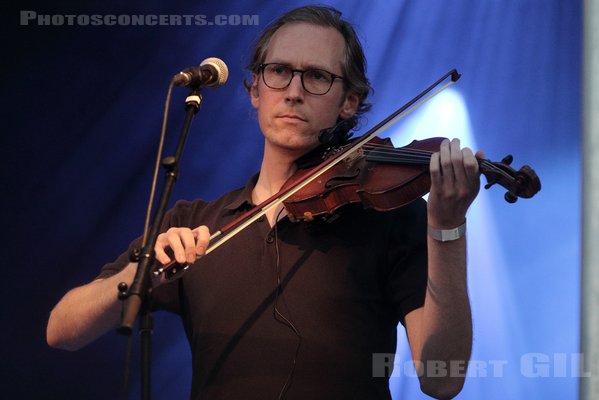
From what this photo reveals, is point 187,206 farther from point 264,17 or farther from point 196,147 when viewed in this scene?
point 264,17

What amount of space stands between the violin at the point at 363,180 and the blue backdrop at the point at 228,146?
1.00m

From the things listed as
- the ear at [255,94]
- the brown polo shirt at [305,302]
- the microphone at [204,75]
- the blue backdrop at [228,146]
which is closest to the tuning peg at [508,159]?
the brown polo shirt at [305,302]

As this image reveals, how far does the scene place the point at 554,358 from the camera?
9.10ft

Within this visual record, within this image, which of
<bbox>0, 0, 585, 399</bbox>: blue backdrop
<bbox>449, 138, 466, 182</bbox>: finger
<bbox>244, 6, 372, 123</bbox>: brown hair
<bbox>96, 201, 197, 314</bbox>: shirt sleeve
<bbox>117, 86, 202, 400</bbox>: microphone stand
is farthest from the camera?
<bbox>0, 0, 585, 399</bbox>: blue backdrop

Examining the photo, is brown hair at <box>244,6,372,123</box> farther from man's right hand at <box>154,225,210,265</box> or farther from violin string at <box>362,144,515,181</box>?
man's right hand at <box>154,225,210,265</box>

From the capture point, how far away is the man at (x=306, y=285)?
68.9 inches

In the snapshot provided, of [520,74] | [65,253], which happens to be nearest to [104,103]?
[65,253]

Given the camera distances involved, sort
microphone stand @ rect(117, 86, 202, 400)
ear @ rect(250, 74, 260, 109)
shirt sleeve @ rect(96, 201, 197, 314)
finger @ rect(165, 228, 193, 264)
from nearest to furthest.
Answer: microphone stand @ rect(117, 86, 202, 400) → finger @ rect(165, 228, 193, 264) → shirt sleeve @ rect(96, 201, 197, 314) → ear @ rect(250, 74, 260, 109)

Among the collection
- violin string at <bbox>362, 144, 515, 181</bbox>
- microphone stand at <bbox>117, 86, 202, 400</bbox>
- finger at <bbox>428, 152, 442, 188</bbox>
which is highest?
violin string at <bbox>362, 144, 515, 181</bbox>

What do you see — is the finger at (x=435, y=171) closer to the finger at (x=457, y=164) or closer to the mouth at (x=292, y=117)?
the finger at (x=457, y=164)

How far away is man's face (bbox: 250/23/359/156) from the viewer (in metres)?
2.12

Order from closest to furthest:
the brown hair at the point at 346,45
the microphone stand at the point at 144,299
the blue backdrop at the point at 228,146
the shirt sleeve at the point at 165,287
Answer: the microphone stand at the point at 144,299
the shirt sleeve at the point at 165,287
the brown hair at the point at 346,45
the blue backdrop at the point at 228,146

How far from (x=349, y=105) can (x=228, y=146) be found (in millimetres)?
928

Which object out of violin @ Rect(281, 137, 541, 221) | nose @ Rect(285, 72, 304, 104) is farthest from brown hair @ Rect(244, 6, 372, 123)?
violin @ Rect(281, 137, 541, 221)
